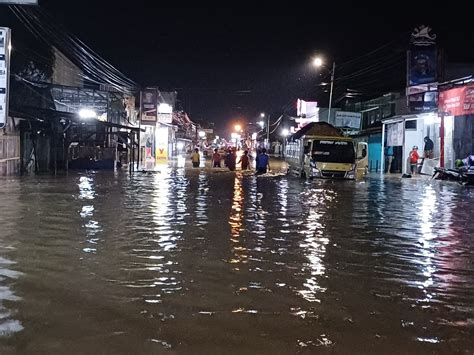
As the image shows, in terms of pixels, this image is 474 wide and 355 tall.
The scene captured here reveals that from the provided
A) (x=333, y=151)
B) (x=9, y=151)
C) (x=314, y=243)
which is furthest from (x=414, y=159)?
(x=314, y=243)

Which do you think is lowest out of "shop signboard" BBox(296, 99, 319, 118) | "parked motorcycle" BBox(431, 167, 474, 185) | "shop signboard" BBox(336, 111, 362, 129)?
"parked motorcycle" BBox(431, 167, 474, 185)

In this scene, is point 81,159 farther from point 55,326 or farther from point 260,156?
point 55,326

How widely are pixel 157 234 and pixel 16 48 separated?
81.8ft

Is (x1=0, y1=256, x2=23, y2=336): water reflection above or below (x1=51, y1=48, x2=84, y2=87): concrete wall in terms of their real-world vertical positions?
below

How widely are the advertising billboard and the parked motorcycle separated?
5.07m

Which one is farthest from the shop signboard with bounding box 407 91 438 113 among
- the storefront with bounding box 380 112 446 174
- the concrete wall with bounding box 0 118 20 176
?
the concrete wall with bounding box 0 118 20 176

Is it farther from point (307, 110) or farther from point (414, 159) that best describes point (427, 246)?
point (307, 110)

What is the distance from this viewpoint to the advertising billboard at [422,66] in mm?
32469

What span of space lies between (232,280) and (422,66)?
28.0 metres

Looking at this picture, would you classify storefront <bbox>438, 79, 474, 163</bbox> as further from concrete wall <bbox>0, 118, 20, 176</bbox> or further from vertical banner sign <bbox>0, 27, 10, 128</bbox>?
vertical banner sign <bbox>0, 27, 10, 128</bbox>


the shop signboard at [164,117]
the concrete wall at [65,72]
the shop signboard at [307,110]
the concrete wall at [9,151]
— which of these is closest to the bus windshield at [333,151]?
the concrete wall at [9,151]

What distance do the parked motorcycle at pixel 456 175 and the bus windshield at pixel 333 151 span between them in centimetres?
432

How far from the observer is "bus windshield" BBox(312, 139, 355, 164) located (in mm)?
30469

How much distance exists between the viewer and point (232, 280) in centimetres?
748
